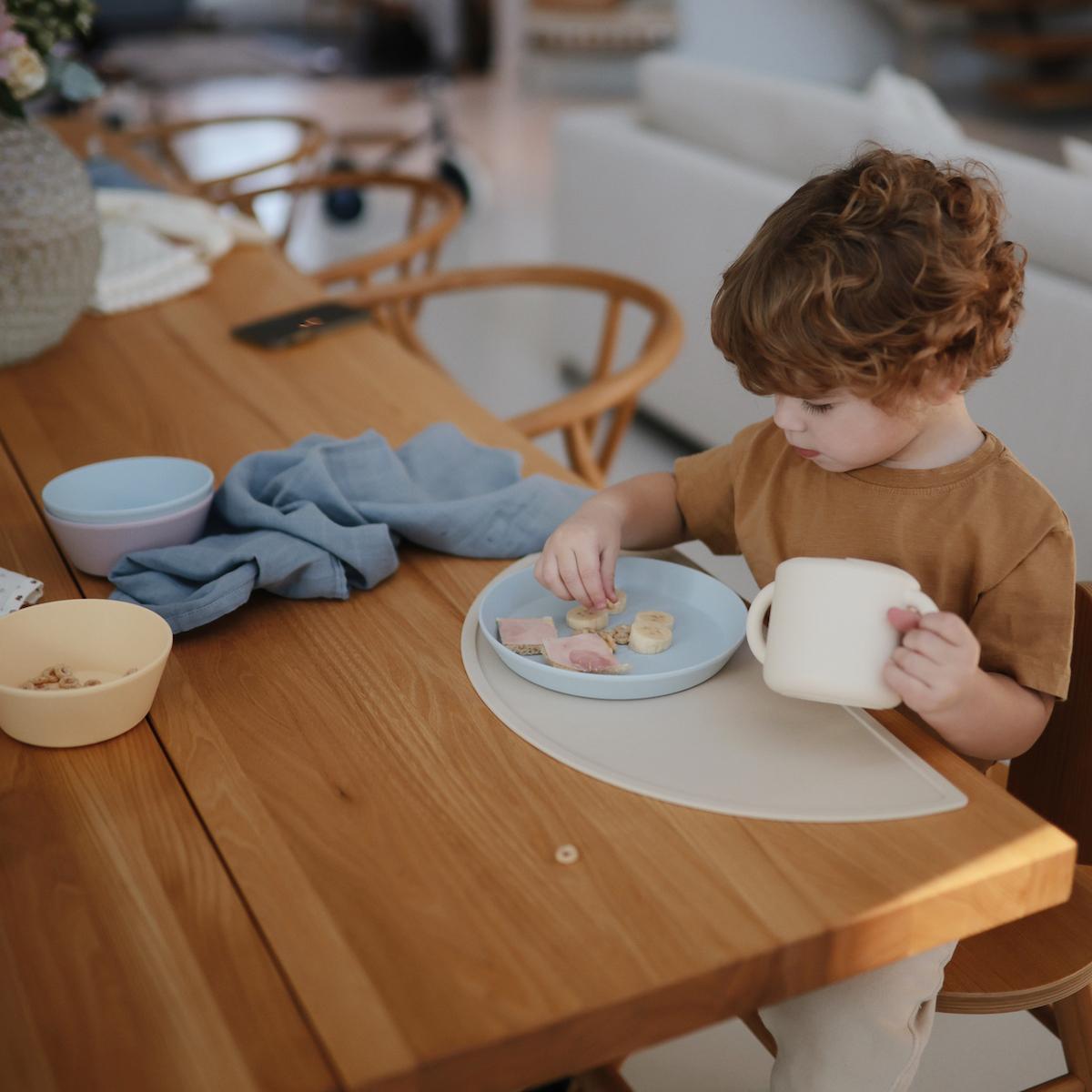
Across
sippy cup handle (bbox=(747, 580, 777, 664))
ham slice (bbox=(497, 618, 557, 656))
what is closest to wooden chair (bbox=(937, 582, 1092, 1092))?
sippy cup handle (bbox=(747, 580, 777, 664))

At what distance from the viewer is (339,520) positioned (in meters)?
1.17

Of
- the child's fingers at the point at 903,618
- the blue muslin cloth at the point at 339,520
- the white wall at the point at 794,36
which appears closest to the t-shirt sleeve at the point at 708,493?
the blue muslin cloth at the point at 339,520

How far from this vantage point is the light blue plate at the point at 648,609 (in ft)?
3.12

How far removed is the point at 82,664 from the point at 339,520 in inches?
10.9

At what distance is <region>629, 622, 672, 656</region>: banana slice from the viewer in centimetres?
101

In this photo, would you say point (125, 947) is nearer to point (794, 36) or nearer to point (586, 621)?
point (586, 621)

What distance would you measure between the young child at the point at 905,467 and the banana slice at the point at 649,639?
0.05 m

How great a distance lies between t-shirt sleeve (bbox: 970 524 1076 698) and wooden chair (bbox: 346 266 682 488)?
73 cm

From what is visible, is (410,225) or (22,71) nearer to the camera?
(22,71)

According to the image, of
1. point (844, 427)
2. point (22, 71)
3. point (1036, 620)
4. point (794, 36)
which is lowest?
point (794, 36)

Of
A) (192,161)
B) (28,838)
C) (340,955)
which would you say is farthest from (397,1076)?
(192,161)

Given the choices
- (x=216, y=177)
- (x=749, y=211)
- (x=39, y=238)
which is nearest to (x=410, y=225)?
(x=216, y=177)

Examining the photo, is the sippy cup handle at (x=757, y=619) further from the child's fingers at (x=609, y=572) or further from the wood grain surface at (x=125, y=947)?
the wood grain surface at (x=125, y=947)

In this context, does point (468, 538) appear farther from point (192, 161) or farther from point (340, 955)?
point (192, 161)
